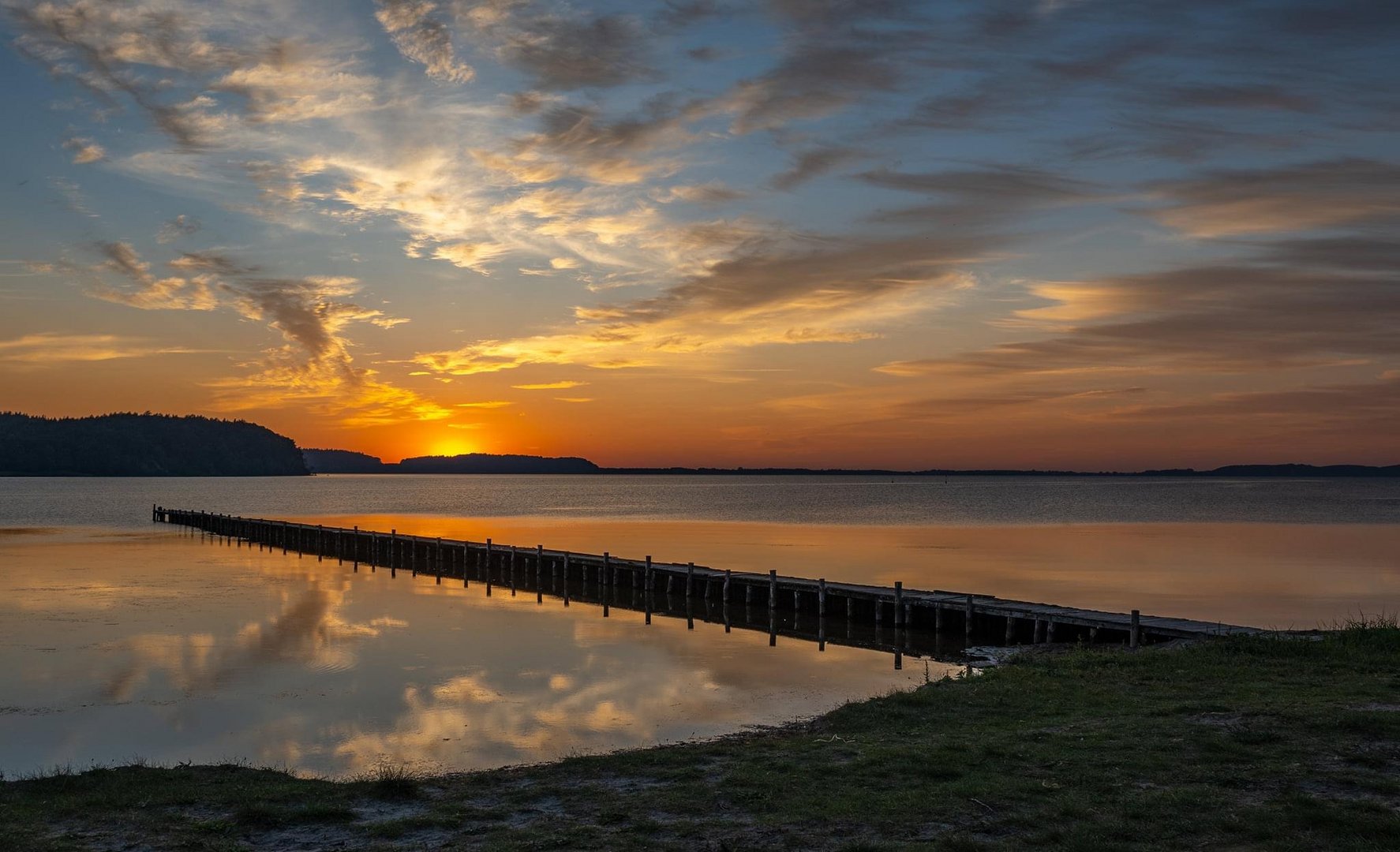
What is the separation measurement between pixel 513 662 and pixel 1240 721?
20.8 m

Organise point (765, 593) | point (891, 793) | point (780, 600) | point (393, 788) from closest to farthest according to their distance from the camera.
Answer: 1. point (891, 793)
2. point (393, 788)
3. point (780, 600)
4. point (765, 593)

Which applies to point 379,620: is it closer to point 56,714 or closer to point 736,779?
point 56,714

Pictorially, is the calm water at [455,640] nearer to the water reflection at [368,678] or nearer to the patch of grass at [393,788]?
the water reflection at [368,678]

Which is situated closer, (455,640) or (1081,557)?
(455,640)

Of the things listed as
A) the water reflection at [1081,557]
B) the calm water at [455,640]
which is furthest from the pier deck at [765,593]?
the water reflection at [1081,557]

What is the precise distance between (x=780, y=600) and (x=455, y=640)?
49.2 feet

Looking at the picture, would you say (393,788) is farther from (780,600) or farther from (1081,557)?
(1081,557)

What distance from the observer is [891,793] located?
1208 centimetres

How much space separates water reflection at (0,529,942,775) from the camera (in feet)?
67.3

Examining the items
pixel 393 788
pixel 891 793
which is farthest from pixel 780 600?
pixel 891 793

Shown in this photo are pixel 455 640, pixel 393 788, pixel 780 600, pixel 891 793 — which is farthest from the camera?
pixel 780 600

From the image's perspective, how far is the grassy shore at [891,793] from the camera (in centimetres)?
1059

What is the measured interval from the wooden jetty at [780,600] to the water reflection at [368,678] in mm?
3395

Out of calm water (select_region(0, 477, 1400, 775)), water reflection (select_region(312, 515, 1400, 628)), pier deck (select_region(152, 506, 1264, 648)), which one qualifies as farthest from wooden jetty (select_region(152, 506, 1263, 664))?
water reflection (select_region(312, 515, 1400, 628))
